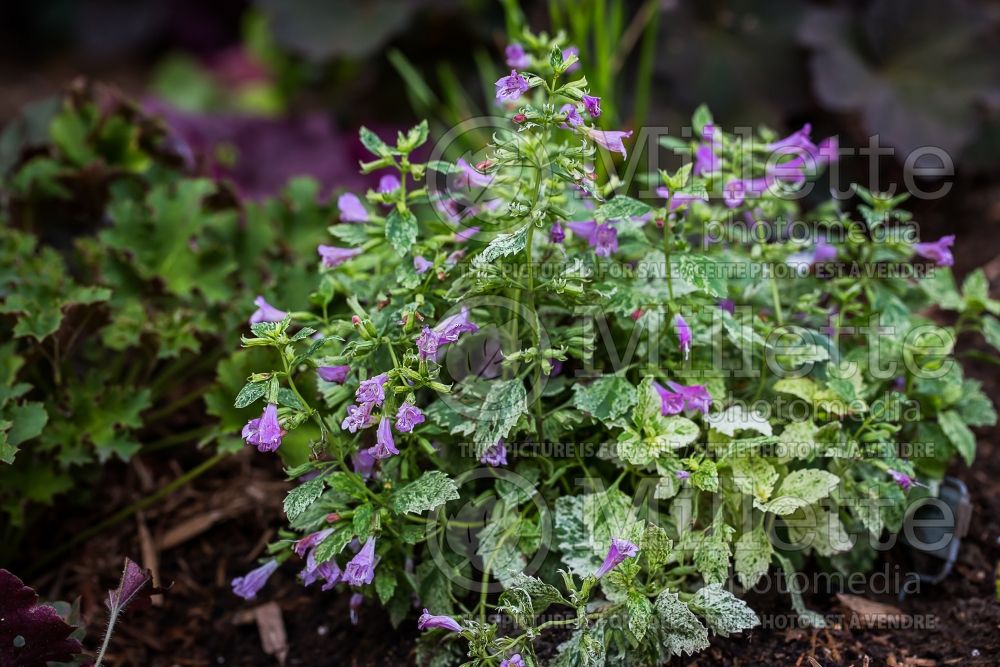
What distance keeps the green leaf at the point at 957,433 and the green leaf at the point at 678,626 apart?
61 cm

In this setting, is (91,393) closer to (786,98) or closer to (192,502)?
(192,502)

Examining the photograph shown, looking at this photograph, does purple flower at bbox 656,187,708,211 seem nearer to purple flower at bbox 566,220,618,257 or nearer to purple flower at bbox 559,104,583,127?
purple flower at bbox 566,220,618,257

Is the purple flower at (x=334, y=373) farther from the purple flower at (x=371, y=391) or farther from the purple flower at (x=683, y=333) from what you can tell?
the purple flower at (x=683, y=333)

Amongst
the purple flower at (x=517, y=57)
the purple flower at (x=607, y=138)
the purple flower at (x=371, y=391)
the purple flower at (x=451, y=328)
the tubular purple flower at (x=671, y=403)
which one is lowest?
the tubular purple flower at (x=671, y=403)

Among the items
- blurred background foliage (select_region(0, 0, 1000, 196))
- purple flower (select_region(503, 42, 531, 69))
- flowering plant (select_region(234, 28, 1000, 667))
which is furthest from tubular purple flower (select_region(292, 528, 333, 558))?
blurred background foliage (select_region(0, 0, 1000, 196))

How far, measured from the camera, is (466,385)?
1463 mm

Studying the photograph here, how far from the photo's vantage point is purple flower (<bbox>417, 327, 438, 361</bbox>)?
4.27 ft

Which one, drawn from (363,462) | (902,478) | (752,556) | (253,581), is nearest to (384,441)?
(363,462)

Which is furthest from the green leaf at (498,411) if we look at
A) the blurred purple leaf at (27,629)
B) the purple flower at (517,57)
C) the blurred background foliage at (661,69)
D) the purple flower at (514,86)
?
the blurred background foliage at (661,69)

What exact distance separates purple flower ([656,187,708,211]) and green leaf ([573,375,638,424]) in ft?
0.97

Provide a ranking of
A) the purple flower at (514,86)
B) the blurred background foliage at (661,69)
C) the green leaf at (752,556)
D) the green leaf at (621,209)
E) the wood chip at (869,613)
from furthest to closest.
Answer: the blurred background foliage at (661,69) → the wood chip at (869,613) → the green leaf at (752,556) → the green leaf at (621,209) → the purple flower at (514,86)

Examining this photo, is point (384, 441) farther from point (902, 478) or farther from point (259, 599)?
point (902, 478)

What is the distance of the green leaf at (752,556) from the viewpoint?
1.45 metres

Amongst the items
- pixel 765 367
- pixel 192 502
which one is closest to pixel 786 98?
pixel 765 367
